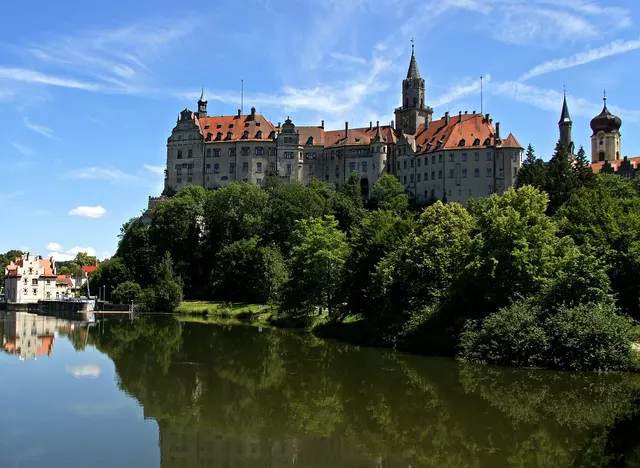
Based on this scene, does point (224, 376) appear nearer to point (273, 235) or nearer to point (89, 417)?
point (89, 417)

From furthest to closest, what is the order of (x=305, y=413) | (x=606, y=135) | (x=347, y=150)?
(x=606, y=135) < (x=347, y=150) < (x=305, y=413)

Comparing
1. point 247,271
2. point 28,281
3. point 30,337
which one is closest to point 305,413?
point 30,337

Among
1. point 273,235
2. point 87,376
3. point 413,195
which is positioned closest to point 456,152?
point 413,195

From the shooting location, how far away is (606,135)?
140 metres

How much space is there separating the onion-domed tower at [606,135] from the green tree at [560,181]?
6997cm

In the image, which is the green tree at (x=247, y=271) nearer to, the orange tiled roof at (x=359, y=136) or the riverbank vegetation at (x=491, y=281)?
the riverbank vegetation at (x=491, y=281)

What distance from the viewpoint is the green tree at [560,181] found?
6944 cm

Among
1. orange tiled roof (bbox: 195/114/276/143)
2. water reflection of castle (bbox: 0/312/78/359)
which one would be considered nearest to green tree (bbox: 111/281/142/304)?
water reflection of castle (bbox: 0/312/78/359)

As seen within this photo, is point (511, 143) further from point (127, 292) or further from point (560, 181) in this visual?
point (127, 292)

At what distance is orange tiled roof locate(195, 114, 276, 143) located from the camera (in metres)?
115

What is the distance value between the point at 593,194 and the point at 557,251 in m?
10.7

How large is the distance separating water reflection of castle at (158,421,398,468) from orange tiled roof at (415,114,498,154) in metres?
83.6

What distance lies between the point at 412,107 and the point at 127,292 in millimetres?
57093

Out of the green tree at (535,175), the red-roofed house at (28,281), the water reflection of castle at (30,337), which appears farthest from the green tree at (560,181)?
the red-roofed house at (28,281)
